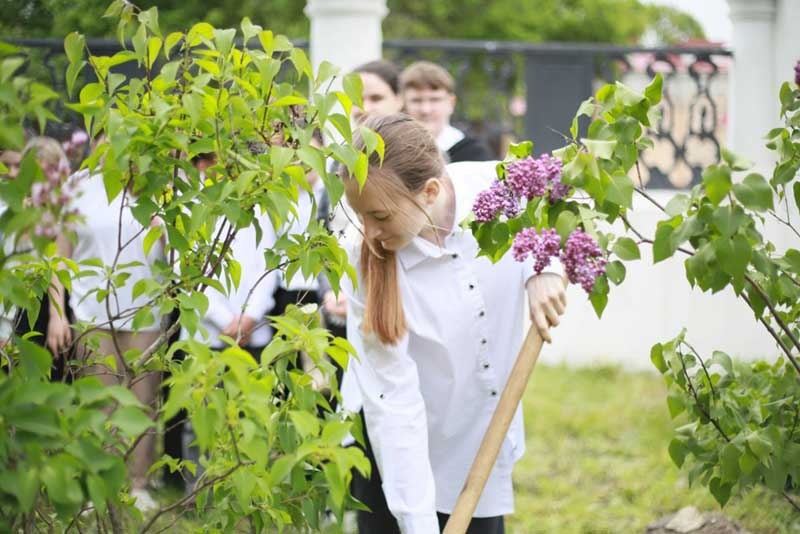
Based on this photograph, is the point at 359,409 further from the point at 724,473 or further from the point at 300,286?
the point at 300,286

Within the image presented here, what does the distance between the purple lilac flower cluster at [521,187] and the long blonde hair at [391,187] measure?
1.02 feet

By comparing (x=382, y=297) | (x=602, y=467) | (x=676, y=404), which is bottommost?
(x=602, y=467)

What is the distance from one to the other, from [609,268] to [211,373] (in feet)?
2.62

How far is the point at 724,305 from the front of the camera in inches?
245

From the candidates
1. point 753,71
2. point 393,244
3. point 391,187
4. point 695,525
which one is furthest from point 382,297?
point 753,71

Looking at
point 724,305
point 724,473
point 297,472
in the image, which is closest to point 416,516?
point 297,472

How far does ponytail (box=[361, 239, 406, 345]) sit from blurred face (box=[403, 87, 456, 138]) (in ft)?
7.26

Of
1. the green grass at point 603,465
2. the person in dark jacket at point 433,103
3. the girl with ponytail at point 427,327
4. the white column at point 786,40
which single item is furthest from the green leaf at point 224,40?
the white column at point 786,40

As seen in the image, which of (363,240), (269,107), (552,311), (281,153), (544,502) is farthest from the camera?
(544,502)

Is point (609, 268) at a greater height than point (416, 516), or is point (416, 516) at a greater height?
point (609, 268)

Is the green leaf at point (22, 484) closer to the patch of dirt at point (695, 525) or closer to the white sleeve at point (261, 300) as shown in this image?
the patch of dirt at point (695, 525)

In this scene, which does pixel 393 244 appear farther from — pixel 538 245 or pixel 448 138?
pixel 448 138

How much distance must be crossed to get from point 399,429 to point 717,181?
3.30ft

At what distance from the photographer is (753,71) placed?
6602 millimetres
